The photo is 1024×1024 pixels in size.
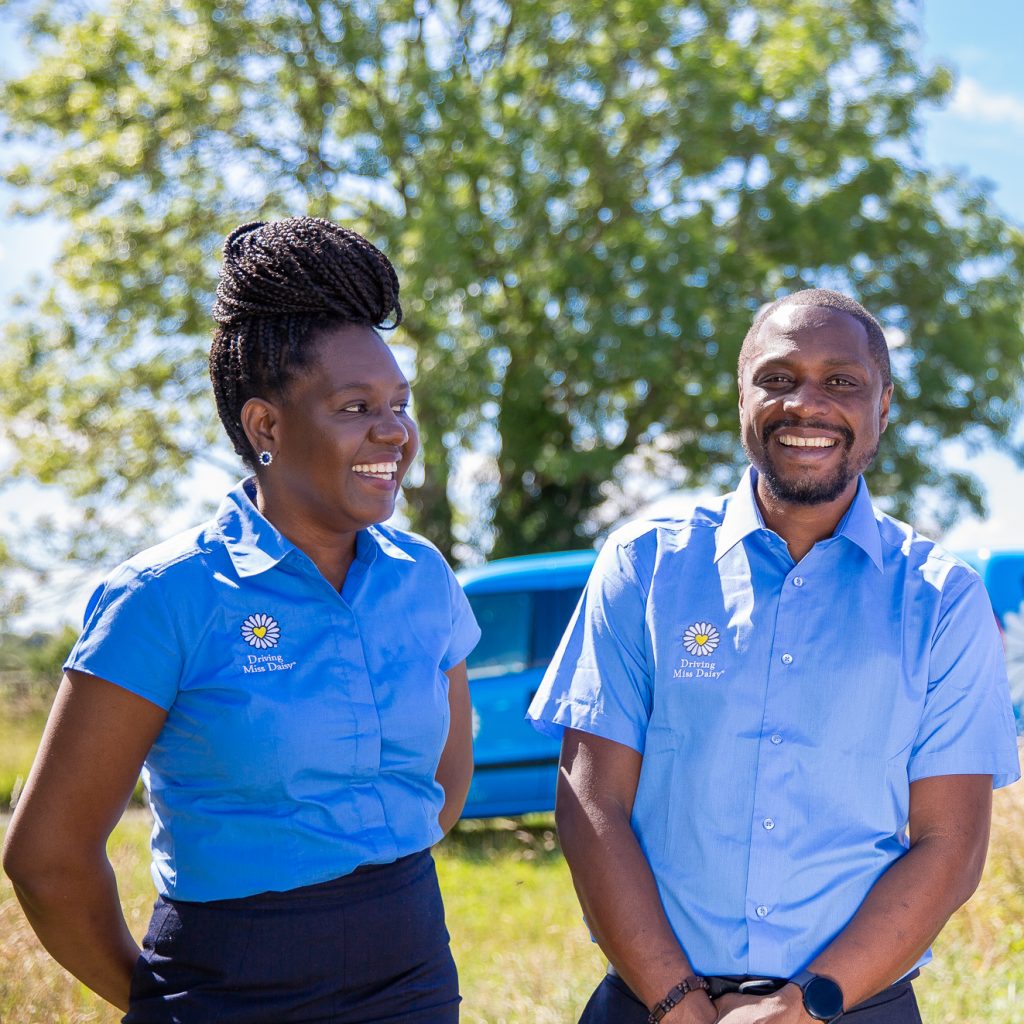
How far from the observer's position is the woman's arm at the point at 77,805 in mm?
2174

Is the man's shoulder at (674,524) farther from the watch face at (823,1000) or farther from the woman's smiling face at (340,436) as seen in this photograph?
the watch face at (823,1000)

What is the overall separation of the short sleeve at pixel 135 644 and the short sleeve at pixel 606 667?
76 cm

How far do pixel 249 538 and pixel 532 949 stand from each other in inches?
168

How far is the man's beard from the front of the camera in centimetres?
260

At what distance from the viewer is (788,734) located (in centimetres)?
246

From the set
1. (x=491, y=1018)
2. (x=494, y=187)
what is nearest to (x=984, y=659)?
(x=491, y=1018)

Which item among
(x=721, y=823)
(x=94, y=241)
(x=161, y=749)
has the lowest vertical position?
(x=721, y=823)

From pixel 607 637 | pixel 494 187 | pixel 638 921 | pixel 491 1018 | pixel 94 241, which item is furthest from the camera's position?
pixel 94 241

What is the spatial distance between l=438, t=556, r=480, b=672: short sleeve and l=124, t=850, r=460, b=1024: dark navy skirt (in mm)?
465

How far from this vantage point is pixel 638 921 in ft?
7.94

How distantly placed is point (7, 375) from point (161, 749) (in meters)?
19.0

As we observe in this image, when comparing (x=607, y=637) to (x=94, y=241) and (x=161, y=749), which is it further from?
(x=94, y=241)

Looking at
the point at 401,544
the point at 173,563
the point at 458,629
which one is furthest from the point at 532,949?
the point at 173,563

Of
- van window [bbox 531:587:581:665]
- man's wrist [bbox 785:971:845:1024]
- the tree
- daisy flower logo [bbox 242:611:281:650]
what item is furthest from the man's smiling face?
the tree
